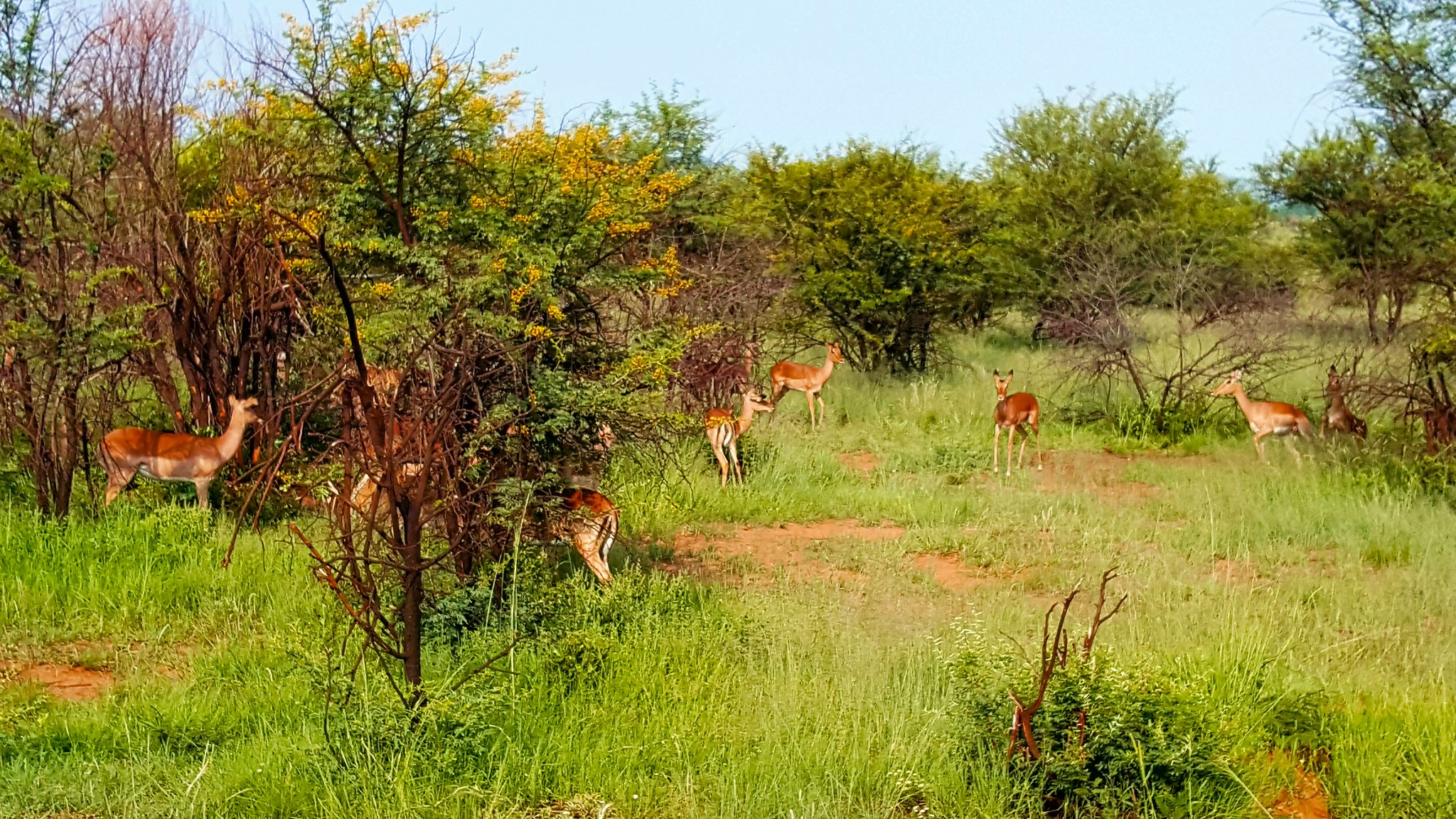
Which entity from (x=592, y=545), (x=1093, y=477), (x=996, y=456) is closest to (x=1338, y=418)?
(x=1093, y=477)

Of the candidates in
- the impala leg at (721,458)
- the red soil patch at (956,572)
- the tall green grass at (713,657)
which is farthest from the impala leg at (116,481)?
the red soil patch at (956,572)

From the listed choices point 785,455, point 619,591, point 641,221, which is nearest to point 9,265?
point 641,221

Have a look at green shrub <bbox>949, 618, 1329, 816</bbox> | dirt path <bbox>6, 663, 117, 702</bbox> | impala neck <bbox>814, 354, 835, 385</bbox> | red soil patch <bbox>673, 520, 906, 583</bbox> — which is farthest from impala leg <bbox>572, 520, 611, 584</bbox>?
impala neck <bbox>814, 354, 835, 385</bbox>

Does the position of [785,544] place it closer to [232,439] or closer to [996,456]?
[996,456]

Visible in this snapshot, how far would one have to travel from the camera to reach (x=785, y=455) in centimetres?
1266

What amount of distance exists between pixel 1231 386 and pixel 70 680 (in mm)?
11420

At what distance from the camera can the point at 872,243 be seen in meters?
16.9

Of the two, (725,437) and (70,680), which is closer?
(70,680)

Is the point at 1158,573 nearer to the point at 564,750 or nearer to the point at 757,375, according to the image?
the point at 564,750

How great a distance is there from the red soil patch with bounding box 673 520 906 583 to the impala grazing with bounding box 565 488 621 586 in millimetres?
1172

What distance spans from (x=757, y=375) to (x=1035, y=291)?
667cm

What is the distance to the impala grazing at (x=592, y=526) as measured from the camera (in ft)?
23.8

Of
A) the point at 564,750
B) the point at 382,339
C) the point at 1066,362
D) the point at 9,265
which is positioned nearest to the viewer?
the point at 564,750

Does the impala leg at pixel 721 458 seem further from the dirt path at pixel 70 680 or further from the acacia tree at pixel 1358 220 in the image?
the acacia tree at pixel 1358 220
